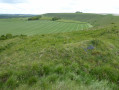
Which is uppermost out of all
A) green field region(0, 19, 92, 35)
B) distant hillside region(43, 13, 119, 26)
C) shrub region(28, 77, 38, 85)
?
distant hillside region(43, 13, 119, 26)

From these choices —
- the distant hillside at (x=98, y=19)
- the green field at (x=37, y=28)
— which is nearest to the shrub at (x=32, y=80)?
the green field at (x=37, y=28)

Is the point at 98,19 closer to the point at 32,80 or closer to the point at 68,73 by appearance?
the point at 68,73

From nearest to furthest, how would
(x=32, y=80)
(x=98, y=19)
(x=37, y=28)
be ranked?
(x=32, y=80) → (x=37, y=28) → (x=98, y=19)

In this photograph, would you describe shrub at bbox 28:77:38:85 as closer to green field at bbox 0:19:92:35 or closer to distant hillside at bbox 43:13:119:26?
green field at bbox 0:19:92:35

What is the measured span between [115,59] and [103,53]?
2.23 ft

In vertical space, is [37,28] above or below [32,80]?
below

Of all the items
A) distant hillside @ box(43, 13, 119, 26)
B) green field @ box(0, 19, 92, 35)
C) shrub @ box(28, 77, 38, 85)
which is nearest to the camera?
shrub @ box(28, 77, 38, 85)

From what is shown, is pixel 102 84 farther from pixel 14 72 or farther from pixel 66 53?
pixel 14 72

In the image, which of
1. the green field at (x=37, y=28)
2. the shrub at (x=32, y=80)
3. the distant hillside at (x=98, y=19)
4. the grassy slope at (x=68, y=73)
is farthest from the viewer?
the distant hillside at (x=98, y=19)

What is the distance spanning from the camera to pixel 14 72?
3.65 metres

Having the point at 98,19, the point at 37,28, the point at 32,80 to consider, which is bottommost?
the point at 37,28

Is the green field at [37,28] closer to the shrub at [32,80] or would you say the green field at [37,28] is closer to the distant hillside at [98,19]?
the distant hillside at [98,19]

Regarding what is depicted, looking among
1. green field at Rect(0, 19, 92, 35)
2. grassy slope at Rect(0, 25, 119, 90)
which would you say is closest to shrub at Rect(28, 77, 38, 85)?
grassy slope at Rect(0, 25, 119, 90)

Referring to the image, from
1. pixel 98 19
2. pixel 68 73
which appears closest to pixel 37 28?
pixel 68 73
